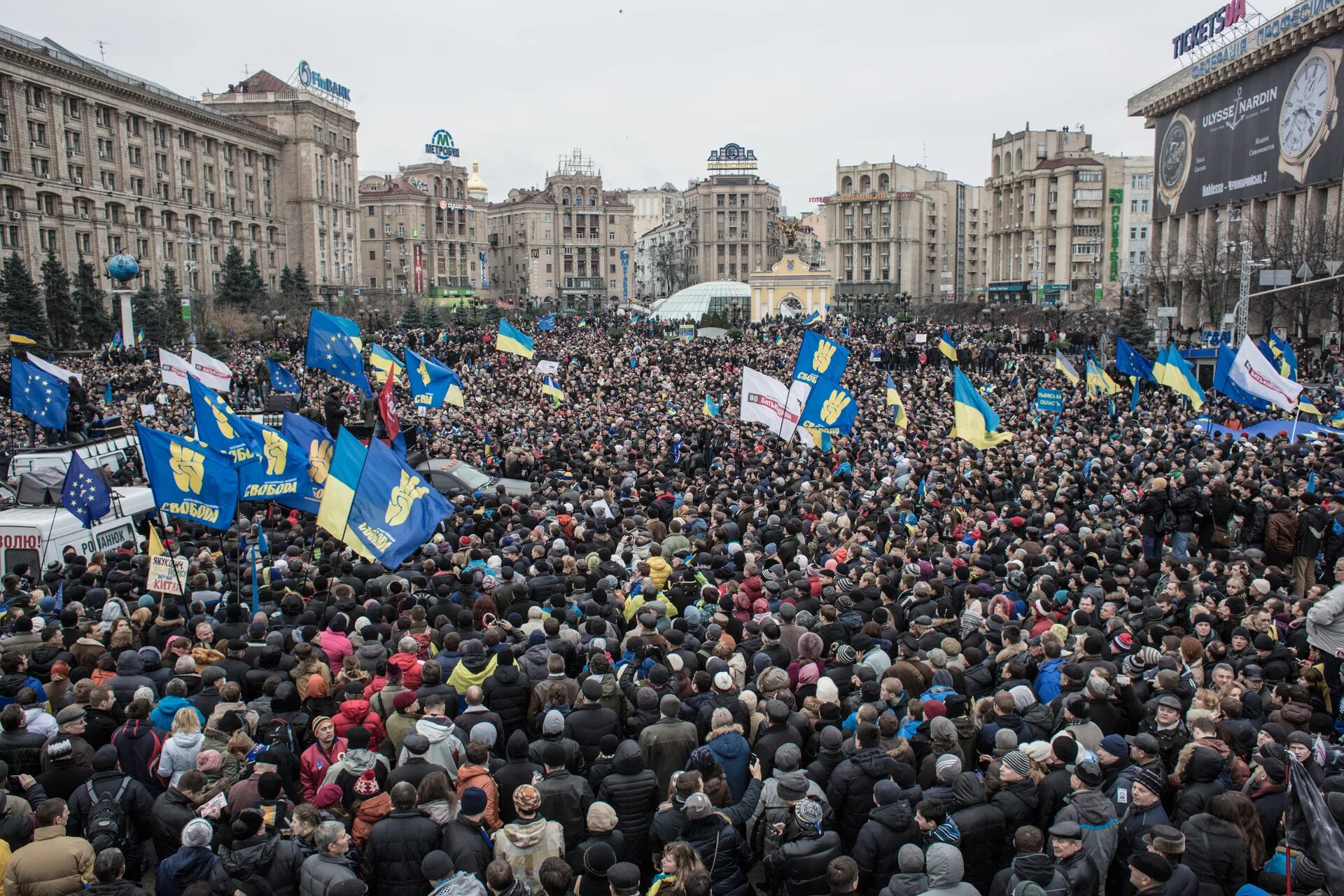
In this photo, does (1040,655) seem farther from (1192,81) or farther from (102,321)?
(1192,81)

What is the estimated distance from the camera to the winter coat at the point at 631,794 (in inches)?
224

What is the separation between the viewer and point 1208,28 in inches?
2261

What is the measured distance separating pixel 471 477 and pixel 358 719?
1239 centimetres

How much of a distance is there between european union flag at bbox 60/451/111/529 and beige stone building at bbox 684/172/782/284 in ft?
320

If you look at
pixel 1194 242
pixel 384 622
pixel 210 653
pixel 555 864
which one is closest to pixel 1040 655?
pixel 555 864

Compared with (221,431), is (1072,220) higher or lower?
higher

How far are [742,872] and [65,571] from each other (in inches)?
364

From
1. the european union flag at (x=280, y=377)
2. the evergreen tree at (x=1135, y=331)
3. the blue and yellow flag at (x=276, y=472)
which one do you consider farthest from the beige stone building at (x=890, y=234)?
the blue and yellow flag at (x=276, y=472)

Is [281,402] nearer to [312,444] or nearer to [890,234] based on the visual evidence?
[312,444]

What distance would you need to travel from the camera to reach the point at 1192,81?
193 ft

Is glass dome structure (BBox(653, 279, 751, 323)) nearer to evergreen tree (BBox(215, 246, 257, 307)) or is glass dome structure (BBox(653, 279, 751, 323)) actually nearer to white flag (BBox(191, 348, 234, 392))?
evergreen tree (BBox(215, 246, 257, 307))

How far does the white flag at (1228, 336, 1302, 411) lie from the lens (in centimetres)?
1584

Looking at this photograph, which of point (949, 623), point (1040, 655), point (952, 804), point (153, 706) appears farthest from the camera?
point (949, 623)

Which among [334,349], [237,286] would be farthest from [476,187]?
[334,349]
